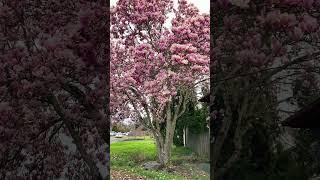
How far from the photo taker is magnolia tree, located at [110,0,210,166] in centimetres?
660

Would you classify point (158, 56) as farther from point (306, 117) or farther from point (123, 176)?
point (306, 117)

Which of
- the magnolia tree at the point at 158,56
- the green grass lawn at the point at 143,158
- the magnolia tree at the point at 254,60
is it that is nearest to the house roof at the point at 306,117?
the magnolia tree at the point at 254,60

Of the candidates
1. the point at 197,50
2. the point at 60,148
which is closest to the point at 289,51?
the point at 60,148

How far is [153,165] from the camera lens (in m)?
7.01

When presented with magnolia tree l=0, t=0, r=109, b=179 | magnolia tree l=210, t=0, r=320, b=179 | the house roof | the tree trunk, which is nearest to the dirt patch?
the tree trunk

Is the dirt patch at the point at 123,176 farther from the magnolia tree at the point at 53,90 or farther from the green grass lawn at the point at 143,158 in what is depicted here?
the magnolia tree at the point at 53,90

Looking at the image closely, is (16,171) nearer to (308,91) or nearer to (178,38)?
(308,91)

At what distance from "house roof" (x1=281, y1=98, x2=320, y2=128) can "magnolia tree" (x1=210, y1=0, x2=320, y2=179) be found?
0.33 ft

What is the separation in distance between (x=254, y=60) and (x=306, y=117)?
47 centimetres

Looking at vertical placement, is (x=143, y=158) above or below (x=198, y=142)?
below

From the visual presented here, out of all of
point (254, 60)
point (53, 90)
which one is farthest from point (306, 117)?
point (53, 90)

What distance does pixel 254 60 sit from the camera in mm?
2893

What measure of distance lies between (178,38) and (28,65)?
3828 mm

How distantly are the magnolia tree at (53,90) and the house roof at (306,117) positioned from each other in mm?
1230
